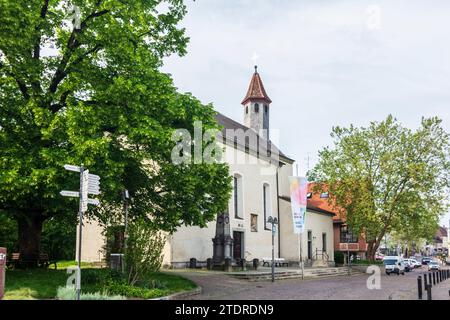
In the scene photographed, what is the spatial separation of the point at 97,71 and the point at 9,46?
316cm

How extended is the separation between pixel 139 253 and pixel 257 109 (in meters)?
33.6

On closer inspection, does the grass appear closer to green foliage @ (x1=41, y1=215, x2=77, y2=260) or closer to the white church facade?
the white church facade

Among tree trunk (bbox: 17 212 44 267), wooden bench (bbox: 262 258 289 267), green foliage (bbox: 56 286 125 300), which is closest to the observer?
green foliage (bbox: 56 286 125 300)

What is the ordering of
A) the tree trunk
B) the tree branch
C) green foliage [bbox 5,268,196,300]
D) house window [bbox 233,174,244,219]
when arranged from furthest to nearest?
house window [bbox 233,174,244,219]
the tree trunk
the tree branch
green foliage [bbox 5,268,196,300]

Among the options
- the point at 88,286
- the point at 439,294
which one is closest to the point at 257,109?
the point at 439,294

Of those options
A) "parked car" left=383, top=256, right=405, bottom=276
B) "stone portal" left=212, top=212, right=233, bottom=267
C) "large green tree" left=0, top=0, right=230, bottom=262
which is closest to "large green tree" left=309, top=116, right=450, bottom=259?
"parked car" left=383, top=256, right=405, bottom=276

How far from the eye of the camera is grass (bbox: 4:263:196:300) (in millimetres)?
13271

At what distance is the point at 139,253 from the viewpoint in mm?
15016

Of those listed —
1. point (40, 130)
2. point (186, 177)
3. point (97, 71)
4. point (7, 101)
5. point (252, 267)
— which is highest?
point (97, 71)

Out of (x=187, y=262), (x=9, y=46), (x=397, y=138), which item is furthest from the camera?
(x=397, y=138)

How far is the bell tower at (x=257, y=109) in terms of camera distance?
46.7 meters
